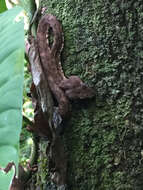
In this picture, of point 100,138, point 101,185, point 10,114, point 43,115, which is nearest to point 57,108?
point 43,115

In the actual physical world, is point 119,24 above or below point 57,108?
above

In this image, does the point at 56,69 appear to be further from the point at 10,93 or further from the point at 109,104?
the point at 10,93

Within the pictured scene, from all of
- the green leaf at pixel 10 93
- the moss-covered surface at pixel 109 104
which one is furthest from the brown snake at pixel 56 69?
the green leaf at pixel 10 93

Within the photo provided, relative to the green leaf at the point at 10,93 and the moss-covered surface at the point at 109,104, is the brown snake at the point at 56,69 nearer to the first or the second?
the moss-covered surface at the point at 109,104

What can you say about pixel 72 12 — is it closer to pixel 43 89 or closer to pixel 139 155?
pixel 43 89

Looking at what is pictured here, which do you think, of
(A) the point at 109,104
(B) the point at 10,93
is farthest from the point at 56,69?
(B) the point at 10,93

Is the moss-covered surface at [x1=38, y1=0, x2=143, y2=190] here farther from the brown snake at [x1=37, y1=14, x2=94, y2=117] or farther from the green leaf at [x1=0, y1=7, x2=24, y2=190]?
the green leaf at [x1=0, y1=7, x2=24, y2=190]
